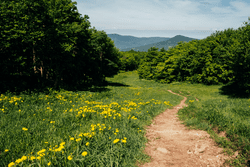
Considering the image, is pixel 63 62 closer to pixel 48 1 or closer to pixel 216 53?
A: pixel 48 1

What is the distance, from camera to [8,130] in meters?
4.75

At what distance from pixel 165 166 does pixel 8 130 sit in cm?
521

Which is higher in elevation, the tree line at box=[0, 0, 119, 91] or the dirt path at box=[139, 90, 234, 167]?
the tree line at box=[0, 0, 119, 91]

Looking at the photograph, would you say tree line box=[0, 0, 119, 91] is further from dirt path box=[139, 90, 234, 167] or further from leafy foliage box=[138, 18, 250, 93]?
leafy foliage box=[138, 18, 250, 93]

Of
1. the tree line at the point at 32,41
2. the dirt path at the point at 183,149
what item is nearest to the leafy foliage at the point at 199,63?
the dirt path at the point at 183,149

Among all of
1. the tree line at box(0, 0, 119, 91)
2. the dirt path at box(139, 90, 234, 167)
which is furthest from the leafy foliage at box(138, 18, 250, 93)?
the tree line at box(0, 0, 119, 91)

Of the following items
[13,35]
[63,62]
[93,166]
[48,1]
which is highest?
[48,1]

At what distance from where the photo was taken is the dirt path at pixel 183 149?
434cm

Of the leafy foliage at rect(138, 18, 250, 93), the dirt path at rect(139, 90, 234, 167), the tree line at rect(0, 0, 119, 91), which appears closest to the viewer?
the dirt path at rect(139, 90, 234, 167)

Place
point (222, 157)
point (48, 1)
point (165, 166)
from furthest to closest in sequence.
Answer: point (48, 1) < point (222, 157) < point (165, 166)

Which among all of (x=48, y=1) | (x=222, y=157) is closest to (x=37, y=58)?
(x=48, y=1)

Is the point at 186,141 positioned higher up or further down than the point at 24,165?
further down

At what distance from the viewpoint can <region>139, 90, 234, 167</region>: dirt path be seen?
171 inches

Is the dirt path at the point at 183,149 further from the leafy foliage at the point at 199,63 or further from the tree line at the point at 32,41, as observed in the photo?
the leafy foliage at the point at 199,63
